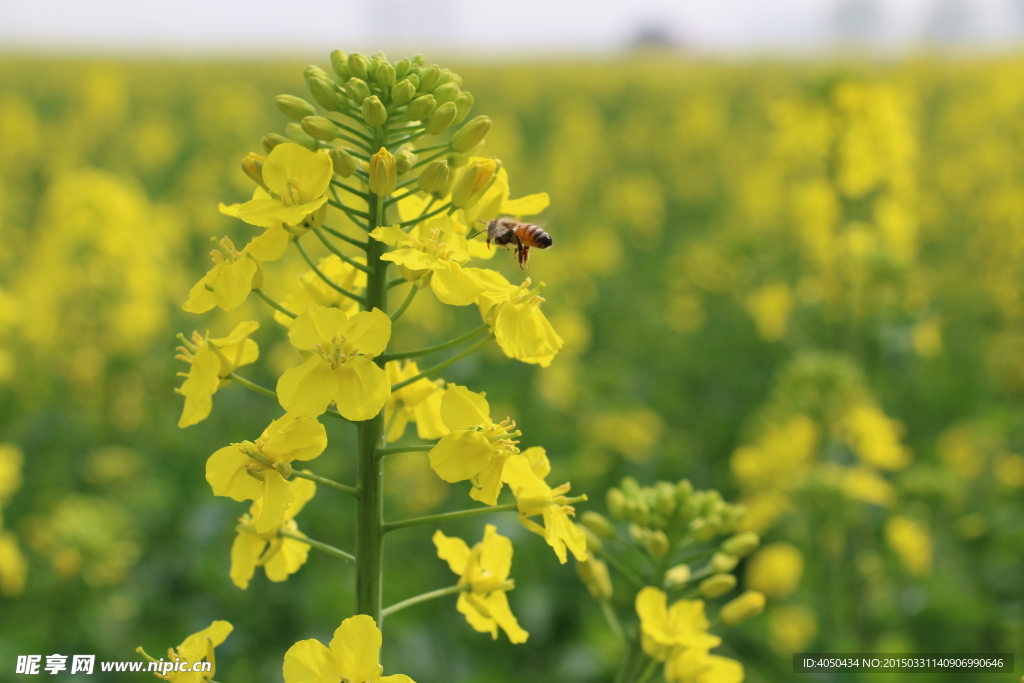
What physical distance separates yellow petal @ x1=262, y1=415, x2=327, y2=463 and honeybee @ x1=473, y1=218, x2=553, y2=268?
81 cm

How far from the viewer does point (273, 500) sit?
1605 mm

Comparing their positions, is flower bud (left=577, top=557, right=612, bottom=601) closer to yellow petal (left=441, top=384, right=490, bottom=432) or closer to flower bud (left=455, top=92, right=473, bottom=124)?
yellow petal (left=441, top=384, right=490, bottom=432)

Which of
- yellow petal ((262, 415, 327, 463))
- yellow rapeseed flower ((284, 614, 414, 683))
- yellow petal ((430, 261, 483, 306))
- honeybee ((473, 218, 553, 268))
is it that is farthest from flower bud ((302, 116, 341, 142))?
yellow rapeseed flower ((284, 614, 414, 683))

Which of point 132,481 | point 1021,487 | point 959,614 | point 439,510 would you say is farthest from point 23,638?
point 1021,487

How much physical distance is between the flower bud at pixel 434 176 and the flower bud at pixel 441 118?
145 millimetres

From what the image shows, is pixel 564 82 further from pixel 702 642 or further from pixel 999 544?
pixel 702 642

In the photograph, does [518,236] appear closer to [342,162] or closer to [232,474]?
[342,162]

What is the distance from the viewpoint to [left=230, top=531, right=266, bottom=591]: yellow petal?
1855mm

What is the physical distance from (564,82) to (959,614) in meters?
28.5

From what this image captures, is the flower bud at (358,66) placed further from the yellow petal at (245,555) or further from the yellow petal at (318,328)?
the yellow petal at (245,555)

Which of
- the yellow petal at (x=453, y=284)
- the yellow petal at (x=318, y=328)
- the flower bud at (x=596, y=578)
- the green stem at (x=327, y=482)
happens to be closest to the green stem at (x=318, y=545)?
the green stem at (x=327, y=482)

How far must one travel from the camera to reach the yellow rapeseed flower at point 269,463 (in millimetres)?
1604

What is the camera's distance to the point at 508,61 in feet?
134

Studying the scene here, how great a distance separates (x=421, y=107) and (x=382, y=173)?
0.24m
